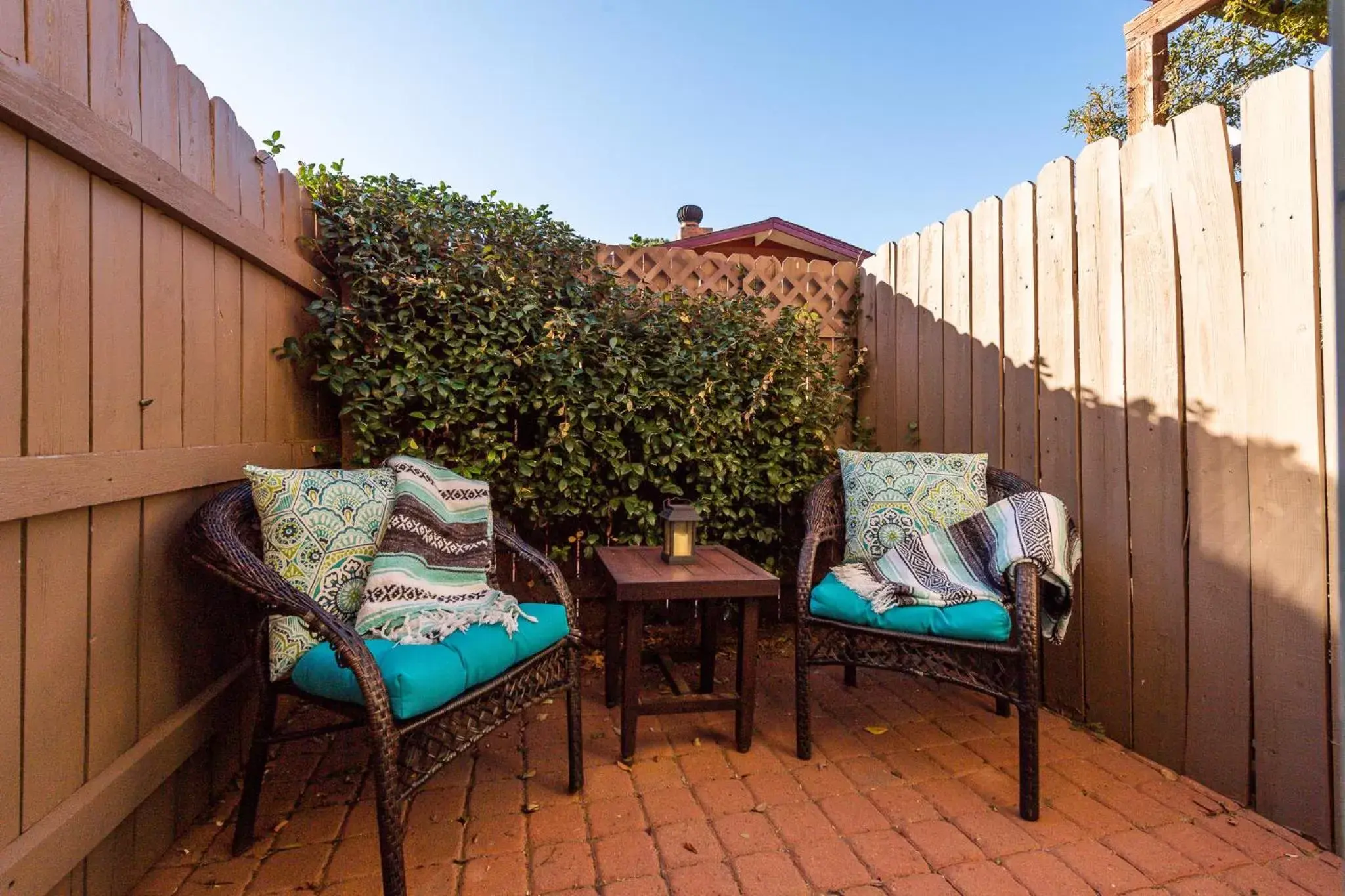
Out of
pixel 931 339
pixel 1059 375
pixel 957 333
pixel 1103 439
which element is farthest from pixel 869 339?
pixel 1103 439

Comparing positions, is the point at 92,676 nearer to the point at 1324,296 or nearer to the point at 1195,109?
the point at 1324,296

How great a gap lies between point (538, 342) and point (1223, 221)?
2.30 m

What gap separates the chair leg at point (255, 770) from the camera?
1.49 metres

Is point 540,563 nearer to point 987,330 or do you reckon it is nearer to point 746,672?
A: point 746,672

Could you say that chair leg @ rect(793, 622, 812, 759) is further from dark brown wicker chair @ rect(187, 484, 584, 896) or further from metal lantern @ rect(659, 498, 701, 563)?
dark brown wicker chair @ rect(187, 484, 584, 896)

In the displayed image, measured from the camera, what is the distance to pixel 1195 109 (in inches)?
70.1

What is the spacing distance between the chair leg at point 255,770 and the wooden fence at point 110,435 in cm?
17

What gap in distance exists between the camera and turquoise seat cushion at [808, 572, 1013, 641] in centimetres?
176

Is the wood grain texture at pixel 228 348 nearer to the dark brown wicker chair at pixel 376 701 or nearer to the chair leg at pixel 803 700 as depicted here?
the dark brown wicker chair at pixel 376 701

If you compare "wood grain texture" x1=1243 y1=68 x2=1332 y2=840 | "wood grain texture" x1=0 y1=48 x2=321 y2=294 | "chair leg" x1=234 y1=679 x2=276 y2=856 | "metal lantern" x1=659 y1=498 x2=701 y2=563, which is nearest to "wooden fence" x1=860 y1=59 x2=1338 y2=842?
Answer: "wood grain texture" x1=1243 y1=68 x2=1332 y2=840

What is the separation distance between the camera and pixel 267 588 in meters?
1.34

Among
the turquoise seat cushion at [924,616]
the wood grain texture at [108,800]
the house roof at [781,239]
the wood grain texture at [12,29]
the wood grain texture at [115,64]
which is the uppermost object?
the house roof at [781,239]

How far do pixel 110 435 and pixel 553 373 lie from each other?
150 centimetres

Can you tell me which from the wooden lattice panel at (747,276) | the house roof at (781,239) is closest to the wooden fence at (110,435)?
the wooden lattice panel at (747,276)
